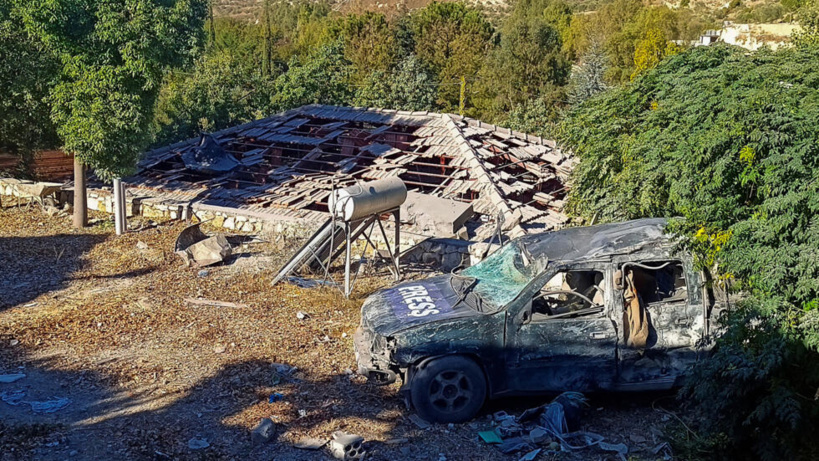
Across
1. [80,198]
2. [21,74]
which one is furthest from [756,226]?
[21,74]

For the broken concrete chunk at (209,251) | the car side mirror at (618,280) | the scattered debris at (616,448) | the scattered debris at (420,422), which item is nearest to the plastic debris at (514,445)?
the scattered debris at (616,448)

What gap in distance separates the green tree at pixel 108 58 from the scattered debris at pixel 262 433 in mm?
9567

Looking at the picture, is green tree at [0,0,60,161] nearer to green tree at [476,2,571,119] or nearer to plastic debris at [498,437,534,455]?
plastic debris at [498,437,534,455]

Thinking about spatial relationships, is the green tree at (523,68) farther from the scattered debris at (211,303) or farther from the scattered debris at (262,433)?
the scattered debris at (262,433)

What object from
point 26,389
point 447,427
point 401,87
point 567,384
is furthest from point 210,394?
point 401,87

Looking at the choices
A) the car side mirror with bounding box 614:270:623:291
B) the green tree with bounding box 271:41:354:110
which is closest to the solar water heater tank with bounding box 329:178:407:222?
the car side mirror with bounding box 614:270:623:291

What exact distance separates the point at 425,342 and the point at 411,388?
0.49m

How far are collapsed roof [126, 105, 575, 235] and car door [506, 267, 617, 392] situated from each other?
24.6 ft

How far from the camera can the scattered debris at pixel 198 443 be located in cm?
685

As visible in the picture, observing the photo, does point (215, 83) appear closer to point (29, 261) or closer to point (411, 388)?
point (29, 261)

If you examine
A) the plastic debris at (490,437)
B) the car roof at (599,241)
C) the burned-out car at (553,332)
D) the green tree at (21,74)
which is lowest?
the plastic debris at (490,437)

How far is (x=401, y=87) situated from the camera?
119 feet

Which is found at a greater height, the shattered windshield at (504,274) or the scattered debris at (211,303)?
the shattered windshield at (504,274)

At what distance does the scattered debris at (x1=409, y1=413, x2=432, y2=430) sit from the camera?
735 centimetres
